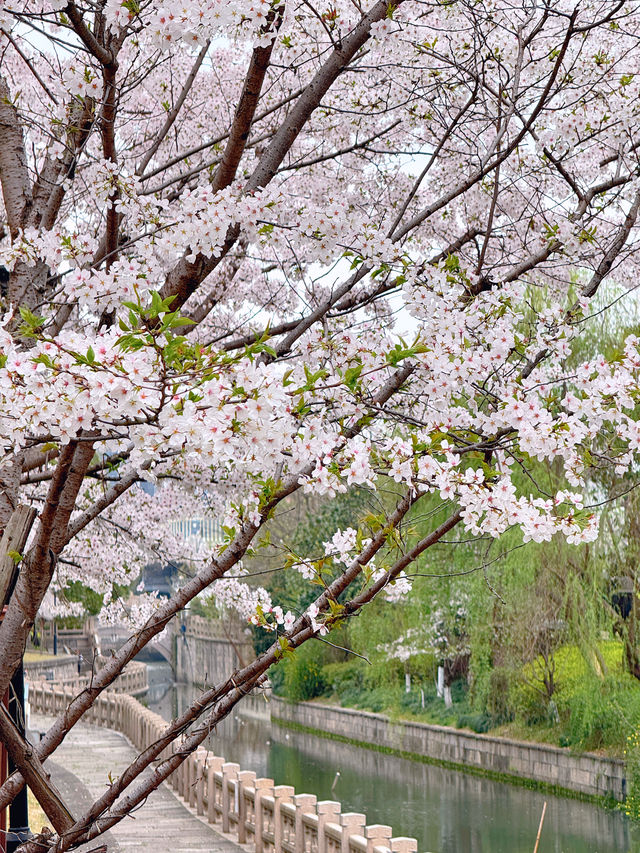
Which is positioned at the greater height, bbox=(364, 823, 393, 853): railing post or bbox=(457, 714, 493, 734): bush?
bbox=(364, 823, 393, 853): railing post

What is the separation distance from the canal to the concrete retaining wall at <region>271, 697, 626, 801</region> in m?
0.26

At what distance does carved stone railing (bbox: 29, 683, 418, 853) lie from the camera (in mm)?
6991

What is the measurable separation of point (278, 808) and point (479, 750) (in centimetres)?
988

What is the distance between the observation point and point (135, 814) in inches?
420

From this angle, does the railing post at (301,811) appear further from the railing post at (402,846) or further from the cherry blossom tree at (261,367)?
the cherry blossom tree at (261,367)

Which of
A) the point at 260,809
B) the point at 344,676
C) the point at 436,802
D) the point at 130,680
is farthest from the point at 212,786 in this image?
the point at 130,680

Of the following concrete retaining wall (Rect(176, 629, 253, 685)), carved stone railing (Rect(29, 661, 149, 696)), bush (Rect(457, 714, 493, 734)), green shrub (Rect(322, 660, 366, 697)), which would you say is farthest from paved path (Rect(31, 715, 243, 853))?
concrete retaining wall (Rect(176, 629, 253, 685))

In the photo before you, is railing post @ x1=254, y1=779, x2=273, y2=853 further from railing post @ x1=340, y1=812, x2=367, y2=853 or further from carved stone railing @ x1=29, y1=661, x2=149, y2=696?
carved stone railing @ x1=29, y1=661, x2=149, y2=696

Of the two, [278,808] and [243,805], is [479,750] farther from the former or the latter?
[278,808]

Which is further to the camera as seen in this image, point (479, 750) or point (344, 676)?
point (344, 676)

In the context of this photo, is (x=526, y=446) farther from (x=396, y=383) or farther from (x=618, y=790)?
(x=618, y=790)

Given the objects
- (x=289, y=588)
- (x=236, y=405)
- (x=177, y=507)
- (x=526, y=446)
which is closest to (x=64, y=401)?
(x=236, y=405)

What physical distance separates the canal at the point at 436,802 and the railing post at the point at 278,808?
5136 millimetres

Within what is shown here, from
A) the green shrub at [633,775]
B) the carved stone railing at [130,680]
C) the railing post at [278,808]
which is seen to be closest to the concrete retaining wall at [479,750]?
the green shrub at [633,775]
